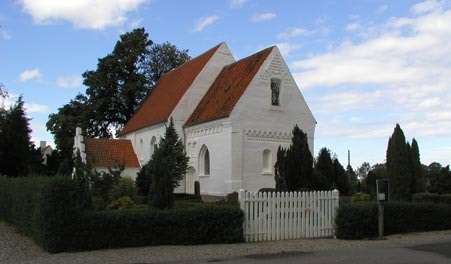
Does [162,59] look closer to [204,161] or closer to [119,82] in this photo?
[119,82]

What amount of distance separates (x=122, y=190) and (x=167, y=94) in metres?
17.2

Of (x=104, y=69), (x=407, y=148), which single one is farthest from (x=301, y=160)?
(x=104, y=69)

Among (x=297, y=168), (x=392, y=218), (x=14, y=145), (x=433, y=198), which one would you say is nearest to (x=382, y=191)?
(x=392, y=218)

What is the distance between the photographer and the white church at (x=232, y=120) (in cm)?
2759

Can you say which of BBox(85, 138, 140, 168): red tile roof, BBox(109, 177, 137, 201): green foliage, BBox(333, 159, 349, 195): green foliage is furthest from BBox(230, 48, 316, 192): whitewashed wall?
BBox(85, 138, 140, 168): red tile roof

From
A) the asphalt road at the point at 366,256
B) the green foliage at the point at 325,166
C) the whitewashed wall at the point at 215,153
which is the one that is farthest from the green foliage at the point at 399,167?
the whitewashed wall at the point at 215,153

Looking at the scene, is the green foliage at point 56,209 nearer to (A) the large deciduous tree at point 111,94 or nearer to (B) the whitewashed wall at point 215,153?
(B) the whitewashed wall at point 215,153

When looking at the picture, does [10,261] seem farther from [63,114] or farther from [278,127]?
[63,114]

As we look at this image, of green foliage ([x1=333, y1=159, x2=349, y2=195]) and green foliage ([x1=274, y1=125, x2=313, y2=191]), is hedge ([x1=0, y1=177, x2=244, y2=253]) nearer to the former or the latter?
green foliage ([x1=274, y1=125, x2=313, y2=191])

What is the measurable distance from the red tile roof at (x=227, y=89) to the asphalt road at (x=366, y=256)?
16.1m

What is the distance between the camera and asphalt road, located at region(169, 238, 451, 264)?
34.5 feet

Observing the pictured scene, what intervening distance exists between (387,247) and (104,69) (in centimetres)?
3682

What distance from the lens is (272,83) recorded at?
29.2 m

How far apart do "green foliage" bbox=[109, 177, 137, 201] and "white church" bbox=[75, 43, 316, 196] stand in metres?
2.39
